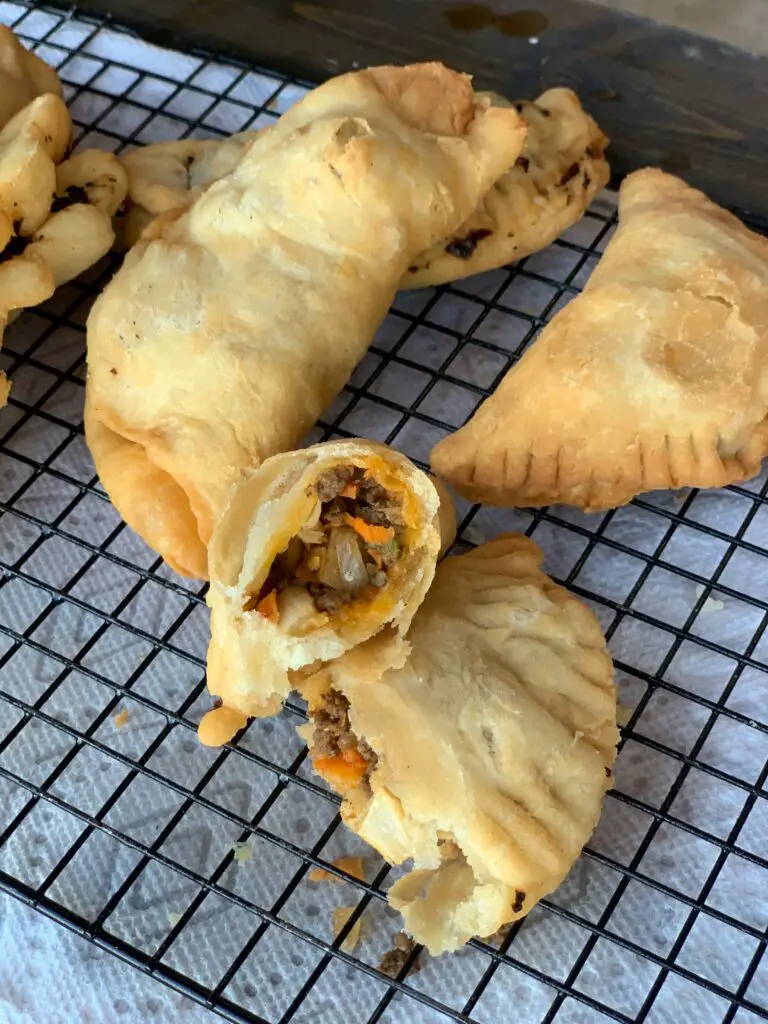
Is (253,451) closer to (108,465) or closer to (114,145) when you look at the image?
(108,465)

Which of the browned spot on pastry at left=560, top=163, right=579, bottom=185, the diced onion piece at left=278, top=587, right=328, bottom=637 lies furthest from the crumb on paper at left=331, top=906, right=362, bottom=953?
the browned spot on pastry at left=560, top=163, right=579, bottom=185

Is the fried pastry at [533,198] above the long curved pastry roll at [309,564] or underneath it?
underneath

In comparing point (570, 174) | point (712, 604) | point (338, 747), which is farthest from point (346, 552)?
point (570, 174)

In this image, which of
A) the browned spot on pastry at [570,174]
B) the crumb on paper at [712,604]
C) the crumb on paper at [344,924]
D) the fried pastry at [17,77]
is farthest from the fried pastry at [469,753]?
the fried pastry at [17,77]

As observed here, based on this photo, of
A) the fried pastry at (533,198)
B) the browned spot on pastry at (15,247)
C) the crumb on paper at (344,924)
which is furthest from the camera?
the fried pastry at (533,198)

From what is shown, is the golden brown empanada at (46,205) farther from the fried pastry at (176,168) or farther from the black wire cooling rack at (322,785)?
the black wire cooling rack at (322,785)

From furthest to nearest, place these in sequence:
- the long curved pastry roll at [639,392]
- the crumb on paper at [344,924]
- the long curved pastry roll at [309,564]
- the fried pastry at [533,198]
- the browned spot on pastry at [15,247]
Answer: the fried pastry at [533,198], the browned spot on pastry at [15,247], the long curved pastry roll at [639,392], the crumb on paper at [344,924], the long curved pastry roll at [309,564]

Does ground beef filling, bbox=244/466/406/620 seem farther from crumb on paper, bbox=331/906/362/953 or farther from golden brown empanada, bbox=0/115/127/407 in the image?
golden brown empanada, bbox=0/115/127/407
